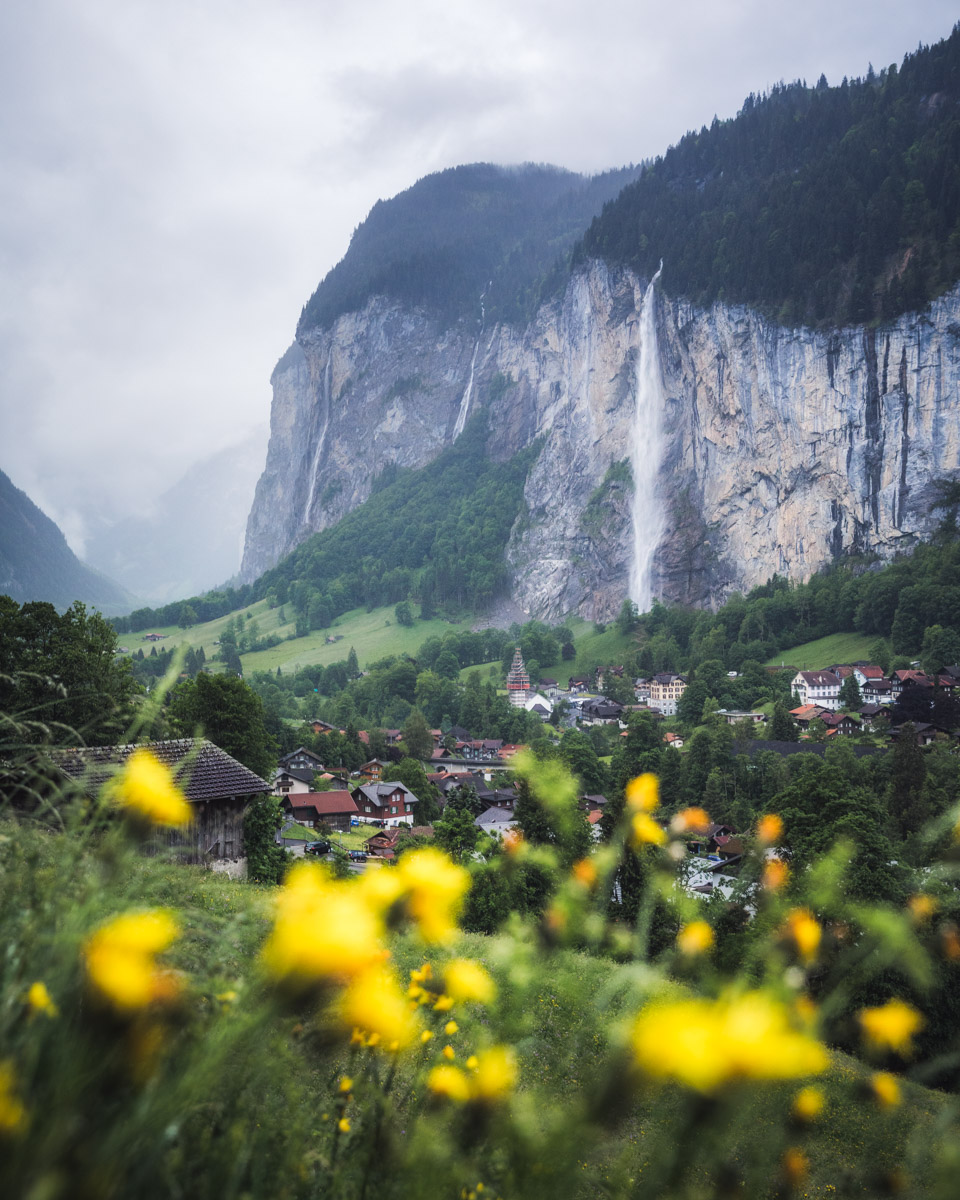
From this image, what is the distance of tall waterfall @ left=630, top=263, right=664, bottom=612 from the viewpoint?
112 meters

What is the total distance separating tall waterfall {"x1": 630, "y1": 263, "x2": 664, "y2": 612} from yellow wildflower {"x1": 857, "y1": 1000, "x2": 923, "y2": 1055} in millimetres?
111349

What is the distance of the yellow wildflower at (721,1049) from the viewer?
872mm

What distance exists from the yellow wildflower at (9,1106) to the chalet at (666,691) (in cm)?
7638

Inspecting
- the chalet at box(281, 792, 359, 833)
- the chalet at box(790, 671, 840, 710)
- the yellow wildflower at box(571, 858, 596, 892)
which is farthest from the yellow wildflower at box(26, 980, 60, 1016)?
the chalet at box(790, 671, 840, 710)

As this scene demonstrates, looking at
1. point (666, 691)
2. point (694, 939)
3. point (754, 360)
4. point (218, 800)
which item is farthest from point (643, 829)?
point (754, 360)

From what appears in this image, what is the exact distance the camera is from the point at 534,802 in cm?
1641

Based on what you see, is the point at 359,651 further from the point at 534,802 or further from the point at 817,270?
the point at 534,802

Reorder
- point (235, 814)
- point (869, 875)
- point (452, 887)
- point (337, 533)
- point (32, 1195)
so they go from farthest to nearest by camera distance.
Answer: point (337, 533) → point (869, 875) → point (235, 814) → point (452, 887) → point (32, 1195)

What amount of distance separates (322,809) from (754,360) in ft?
297

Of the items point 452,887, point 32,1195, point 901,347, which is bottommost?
point 32,1195

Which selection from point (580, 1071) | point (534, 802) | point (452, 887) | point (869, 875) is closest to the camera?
point (452, 887)

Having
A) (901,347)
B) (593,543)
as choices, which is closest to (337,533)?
(593,543)

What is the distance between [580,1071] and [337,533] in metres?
158

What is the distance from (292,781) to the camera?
1709 inches
